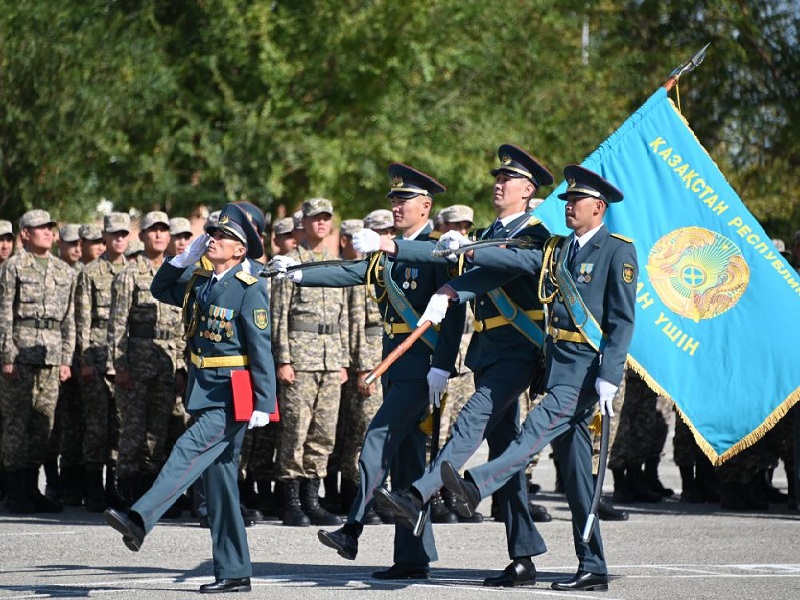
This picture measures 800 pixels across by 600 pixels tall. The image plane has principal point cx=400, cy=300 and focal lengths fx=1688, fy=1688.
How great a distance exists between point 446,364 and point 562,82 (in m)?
19.7

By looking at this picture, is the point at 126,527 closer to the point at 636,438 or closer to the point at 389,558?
the point at 389,558

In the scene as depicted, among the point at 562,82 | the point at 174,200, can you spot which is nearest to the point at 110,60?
the point at 174,200

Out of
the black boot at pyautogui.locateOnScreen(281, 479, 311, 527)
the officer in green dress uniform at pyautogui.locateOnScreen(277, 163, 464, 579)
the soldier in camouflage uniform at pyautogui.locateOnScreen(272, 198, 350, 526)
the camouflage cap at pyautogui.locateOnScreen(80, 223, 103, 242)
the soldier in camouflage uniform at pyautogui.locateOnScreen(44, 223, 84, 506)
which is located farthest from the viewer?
the camouflage cap at pyautogui.locateOnScreen(80, 223, 103, 242)

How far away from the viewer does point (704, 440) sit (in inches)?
415

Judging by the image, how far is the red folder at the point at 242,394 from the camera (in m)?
9.02

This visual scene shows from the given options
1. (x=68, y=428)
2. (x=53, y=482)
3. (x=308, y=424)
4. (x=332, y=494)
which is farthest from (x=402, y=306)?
(x=53, y=482)

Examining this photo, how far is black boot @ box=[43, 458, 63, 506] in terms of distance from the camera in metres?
13.8

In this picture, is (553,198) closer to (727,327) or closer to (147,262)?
(727,327)

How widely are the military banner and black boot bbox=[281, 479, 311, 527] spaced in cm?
300

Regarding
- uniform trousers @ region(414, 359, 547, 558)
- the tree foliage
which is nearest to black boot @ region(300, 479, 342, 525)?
uniform trousers @ region(414, 359, 547, 558)

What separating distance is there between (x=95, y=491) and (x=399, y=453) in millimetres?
4453

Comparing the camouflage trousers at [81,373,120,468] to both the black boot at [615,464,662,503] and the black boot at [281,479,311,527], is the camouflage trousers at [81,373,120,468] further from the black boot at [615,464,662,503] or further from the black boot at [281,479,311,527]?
the black boot at [615,464,662,503]

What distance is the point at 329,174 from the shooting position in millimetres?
23859

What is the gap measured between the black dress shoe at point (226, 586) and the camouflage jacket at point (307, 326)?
3628mm
